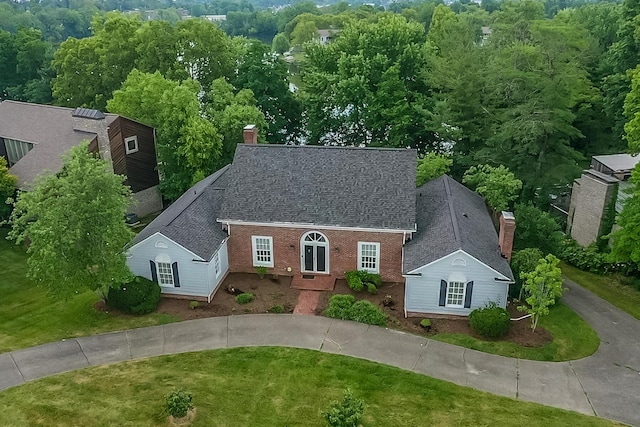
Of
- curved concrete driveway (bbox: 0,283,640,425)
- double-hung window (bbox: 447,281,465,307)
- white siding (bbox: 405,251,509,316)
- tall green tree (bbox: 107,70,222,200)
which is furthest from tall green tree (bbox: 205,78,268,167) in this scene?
double-hung window (bbox: 447,281,465,307)

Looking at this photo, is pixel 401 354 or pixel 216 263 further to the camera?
pixel 216 263

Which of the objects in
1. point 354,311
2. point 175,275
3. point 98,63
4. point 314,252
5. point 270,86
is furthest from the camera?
point 98,63

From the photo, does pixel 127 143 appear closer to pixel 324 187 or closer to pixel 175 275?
pixel 175 275

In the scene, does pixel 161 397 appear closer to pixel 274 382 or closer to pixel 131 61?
pixel 274 382

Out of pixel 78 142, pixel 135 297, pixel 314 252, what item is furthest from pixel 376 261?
pixel 78 142

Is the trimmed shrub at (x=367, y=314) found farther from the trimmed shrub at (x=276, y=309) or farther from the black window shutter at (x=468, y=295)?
the black window shutter at (x=468, y=295)

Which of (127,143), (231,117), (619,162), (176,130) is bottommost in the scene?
(619,162)
